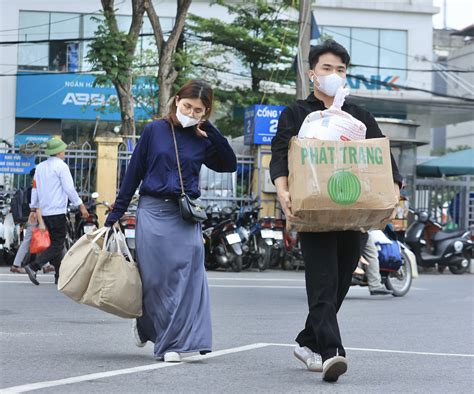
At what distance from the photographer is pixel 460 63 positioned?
5672 cm

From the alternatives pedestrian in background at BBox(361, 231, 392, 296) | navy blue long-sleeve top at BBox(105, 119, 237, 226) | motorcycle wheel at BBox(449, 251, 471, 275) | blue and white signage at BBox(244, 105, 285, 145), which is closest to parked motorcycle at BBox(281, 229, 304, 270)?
blue and white signage at BBox(244, 105, 285, 145)

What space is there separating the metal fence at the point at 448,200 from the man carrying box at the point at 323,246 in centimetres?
1642

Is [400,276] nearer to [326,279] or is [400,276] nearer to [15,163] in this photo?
[326,279]

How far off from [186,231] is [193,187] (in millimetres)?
283

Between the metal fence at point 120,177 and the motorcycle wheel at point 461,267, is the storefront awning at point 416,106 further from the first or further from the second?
the motorcycle wheel at point 461,267

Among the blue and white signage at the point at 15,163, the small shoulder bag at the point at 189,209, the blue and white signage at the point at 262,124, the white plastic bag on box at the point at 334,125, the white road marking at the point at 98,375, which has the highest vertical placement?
the blue and white signage at the point at 262,124

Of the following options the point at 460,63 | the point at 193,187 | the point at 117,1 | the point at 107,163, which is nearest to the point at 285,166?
the point at 193,187

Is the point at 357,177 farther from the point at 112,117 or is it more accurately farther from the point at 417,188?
the point at 112,117

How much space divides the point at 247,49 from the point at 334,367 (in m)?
30.2

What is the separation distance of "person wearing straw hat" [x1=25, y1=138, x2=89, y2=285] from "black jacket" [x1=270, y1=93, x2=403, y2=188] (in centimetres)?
659

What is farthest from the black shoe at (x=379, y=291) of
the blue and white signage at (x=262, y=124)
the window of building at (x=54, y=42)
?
the window of building at (x=54, y=42)

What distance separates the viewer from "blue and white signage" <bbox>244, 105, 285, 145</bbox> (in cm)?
2041

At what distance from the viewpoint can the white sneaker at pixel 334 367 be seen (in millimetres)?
5926

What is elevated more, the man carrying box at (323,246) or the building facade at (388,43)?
the building facade at (388,43)
